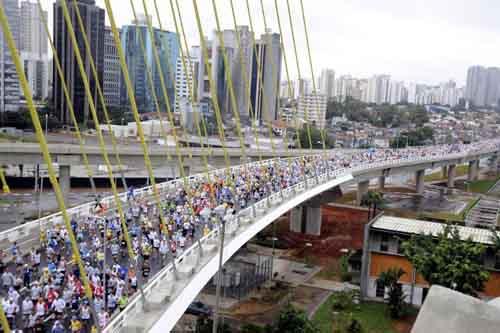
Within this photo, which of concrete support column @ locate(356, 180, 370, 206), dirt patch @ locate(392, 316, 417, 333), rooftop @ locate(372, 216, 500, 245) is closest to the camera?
dirt patch @ locate(392, 316, 417, 333)

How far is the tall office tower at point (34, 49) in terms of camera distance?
270ft

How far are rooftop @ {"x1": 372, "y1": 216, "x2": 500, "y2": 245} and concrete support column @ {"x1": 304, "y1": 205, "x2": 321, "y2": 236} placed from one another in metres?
12.2

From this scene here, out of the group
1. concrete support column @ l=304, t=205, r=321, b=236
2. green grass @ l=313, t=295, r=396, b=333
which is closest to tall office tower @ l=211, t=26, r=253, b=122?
concrete support column @ l=304, t=205, r=321, b=236

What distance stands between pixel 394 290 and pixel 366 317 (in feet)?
5.72

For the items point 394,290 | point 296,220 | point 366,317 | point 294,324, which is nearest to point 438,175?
point 296,220

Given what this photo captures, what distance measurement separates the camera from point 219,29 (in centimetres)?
2128

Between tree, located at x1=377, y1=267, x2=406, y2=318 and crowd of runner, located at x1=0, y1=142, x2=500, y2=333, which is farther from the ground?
crowd of runner, located at x1=0, y1=142, x2=500, y2=333

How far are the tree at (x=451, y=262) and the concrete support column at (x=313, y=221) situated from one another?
16.9 metres

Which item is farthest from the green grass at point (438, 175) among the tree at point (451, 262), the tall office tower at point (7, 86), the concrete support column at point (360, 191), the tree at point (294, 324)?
the tree at point (294, 324)

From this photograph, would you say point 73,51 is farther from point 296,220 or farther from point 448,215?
point 448,215

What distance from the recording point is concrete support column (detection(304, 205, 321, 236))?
41.0m

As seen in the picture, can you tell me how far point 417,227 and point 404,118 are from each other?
4209 inches

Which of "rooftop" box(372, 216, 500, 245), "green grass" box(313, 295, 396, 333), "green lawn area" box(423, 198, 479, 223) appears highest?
"rooftop" box(372, 216, 500, 245)

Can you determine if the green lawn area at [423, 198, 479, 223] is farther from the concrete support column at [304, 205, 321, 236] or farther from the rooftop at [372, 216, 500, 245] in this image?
the rooftop at [372, 216, 500, 245]
